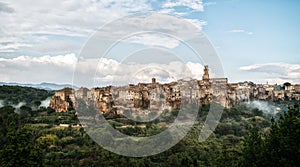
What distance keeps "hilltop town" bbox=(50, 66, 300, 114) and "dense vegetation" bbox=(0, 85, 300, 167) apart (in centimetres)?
110

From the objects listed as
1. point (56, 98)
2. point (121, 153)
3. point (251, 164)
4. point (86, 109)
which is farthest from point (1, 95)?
point (251, 164)

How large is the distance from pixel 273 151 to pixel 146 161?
10.2 metres

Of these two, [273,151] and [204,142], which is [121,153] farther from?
[273,151]

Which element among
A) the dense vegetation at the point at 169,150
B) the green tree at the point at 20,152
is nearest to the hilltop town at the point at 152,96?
the dense vegetation at the point at 169,150

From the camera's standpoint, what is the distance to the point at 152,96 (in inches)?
989

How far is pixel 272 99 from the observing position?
44.4 metres

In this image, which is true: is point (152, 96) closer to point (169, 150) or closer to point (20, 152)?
point (169, 150)

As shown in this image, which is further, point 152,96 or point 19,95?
point 19,95

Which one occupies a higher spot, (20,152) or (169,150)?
(20,152)

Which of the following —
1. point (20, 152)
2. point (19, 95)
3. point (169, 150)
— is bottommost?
point (169, 150)

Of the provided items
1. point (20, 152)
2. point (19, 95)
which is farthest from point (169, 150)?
point (19, 95)

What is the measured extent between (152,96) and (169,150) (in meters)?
4.81

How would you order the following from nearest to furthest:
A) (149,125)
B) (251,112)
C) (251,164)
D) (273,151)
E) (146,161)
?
(273,151) → (251,164) → (146,161) → (149,125) → (251,112)

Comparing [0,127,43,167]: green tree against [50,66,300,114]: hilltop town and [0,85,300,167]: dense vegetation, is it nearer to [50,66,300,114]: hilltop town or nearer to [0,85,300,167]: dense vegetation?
[0,85,300,167]: dense vegetation
